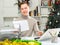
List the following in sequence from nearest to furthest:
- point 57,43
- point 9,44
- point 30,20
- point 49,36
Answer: point 9,44 < point 57,43 < point 49,36 < point 30,20

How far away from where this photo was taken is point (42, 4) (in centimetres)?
464

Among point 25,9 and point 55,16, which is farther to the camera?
point 55,16

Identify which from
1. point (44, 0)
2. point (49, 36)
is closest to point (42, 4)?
point (44, 0)

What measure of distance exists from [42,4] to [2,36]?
319 centimetres

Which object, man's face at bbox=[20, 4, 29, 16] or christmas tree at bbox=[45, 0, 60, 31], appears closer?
man's face at bbox=[20, 4, 29, 16]

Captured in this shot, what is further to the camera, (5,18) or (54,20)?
(5,18)

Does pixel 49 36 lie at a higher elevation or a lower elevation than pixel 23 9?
lower

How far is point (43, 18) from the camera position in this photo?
15.0 feet

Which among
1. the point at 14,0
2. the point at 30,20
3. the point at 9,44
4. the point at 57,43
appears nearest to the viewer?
Answer: the point at 9,44

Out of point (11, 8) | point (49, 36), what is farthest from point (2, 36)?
point (11, 8)

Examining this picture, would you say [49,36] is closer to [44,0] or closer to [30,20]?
[30,20]

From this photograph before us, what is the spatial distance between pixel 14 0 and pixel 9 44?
135 inches

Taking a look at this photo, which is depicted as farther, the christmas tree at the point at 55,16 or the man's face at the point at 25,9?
the christmas tree at the point at 55,16

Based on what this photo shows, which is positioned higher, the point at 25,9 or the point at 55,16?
the point at 25,9
